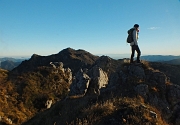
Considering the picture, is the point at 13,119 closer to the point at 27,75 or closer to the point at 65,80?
the point at 27,75

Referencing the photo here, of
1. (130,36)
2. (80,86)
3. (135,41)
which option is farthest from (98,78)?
(135,41)

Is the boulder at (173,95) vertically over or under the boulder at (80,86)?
over

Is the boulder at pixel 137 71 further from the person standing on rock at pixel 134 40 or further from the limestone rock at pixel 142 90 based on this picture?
the limestone rock at pixel 142 90

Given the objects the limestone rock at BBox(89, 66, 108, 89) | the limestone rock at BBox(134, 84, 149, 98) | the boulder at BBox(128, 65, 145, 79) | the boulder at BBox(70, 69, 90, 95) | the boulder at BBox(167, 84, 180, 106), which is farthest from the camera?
the limestone rock at BBox(89, 66, 108, 89)

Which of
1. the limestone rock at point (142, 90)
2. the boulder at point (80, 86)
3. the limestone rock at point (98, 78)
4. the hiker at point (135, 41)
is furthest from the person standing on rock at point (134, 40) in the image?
the limestone rock at point (98, 78)

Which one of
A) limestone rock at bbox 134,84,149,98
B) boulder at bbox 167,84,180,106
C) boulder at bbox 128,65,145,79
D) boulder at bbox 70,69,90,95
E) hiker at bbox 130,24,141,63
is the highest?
hiker at bbox 130,24,141,63

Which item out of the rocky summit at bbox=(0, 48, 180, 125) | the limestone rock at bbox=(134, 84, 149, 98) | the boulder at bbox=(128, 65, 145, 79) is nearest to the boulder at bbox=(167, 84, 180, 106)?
the rocky summit at bbox=(0, 48, 180, 125)

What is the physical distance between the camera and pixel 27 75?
90.8 metres

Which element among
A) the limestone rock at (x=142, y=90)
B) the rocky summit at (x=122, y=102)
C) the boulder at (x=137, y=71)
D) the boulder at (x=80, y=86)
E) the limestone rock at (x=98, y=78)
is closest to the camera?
the rocky summit at (x=122, y=102)

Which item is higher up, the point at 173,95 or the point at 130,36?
Answer: the point at 130,36

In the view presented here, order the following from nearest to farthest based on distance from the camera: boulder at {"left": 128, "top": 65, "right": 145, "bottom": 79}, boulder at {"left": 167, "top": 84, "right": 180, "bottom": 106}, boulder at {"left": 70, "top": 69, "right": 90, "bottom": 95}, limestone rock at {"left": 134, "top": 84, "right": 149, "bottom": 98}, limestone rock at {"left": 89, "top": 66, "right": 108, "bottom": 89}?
limestone rock at {"left": 134, "top": 84, "right": 149, "bottom": 98}
boulder at {"left": 167, "top": 84, "right": 180, "bottom": 106}
boulder at {"left": 128, "top": 65, "right": 145, "bottom": 79}
boulder at {"left": 70, "top": 69, "right": 90, "bottom": 95}
limestone rock at {"left": 89, "top": 66, "right": 108, "bottom": 89}

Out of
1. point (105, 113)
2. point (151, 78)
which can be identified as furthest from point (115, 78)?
point (105, 113)

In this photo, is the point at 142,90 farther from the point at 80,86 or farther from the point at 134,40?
the point at 80,86

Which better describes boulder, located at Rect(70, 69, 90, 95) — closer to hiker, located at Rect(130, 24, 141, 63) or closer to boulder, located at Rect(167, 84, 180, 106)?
hiker, located at Rect(130, 24, 141, 63)
